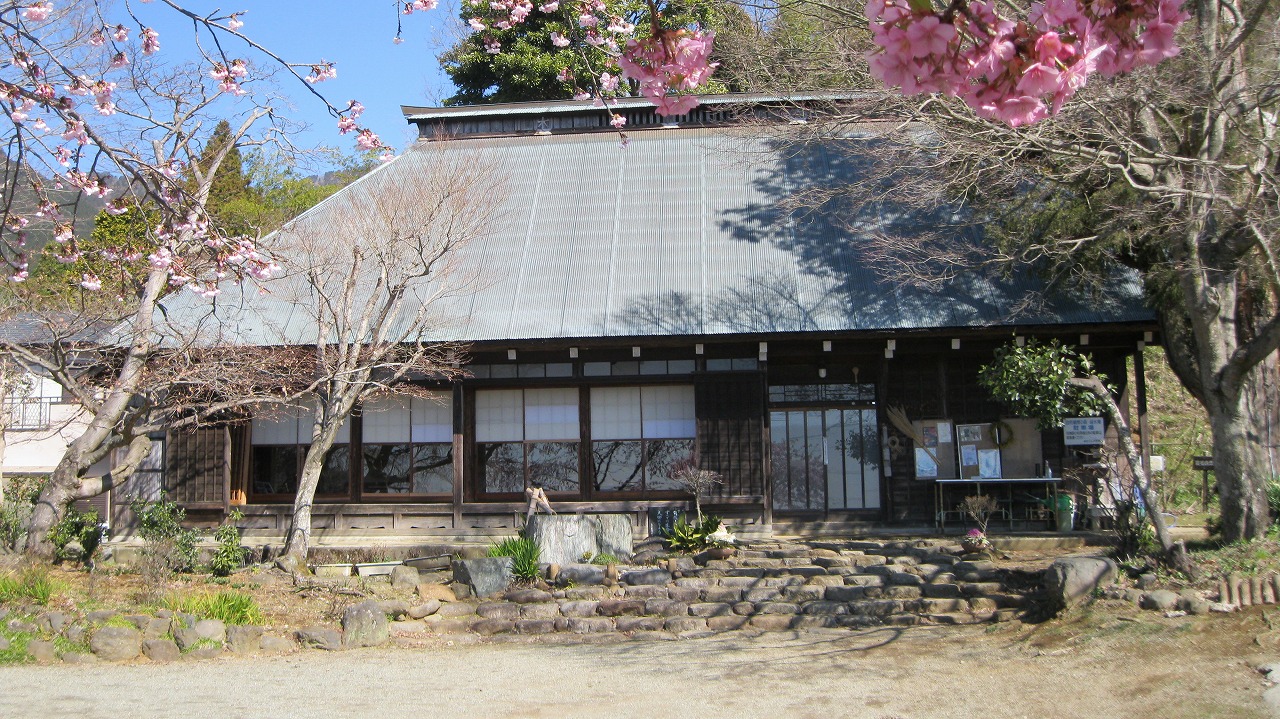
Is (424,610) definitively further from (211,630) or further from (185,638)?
(185,638)

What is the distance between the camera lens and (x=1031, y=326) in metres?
13.7

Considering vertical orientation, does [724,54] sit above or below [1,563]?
above

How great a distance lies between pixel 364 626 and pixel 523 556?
2.46 metres

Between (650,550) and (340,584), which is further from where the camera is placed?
(650,550)

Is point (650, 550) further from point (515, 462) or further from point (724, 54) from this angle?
point (724, 54)

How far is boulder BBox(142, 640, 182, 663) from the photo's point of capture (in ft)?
31.8

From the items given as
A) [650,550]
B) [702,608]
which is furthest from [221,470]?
[702,608]

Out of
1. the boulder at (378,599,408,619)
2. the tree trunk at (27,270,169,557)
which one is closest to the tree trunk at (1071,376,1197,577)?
the boulder at (378,599,408,619)

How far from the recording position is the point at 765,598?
11.6 meters

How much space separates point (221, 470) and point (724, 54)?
10.3 m

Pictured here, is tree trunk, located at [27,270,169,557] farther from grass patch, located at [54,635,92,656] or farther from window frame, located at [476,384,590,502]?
window frame, located at [476,384,590,502]

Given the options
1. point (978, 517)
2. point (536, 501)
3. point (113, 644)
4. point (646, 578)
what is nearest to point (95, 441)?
point (113, 644)

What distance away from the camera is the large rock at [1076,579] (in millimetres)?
10047

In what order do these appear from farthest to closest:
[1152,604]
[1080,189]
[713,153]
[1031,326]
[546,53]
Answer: [546,53] < [713,153] < [1031,326] < [1080,189] < [1152,604]
